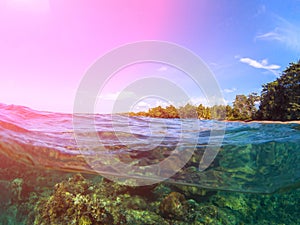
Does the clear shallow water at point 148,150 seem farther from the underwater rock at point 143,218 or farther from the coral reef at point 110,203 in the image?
the underwater rock at point 143,218

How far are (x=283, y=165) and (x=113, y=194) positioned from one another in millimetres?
7124

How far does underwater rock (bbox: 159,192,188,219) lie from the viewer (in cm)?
698

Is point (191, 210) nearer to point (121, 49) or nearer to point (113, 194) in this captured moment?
point (113, 194)

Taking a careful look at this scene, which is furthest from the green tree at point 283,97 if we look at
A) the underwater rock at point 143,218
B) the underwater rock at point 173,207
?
the underwater rock at point 143,218

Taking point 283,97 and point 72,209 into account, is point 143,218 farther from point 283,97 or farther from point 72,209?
point 283,97

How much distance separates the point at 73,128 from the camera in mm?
9297

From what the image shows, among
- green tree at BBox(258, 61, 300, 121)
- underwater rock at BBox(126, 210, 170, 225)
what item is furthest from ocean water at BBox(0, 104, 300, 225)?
green tree at BBox(258, 61, 300, 121)

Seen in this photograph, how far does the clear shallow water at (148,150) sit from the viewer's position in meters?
8.04

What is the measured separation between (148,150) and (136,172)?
922 mm

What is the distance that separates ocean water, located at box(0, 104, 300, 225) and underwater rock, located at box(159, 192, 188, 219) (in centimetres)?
3

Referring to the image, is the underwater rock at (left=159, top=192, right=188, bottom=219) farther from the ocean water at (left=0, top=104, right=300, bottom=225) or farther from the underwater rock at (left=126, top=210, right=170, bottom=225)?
the underwater rock at (left=126, top=210, right=170, bottom=225)

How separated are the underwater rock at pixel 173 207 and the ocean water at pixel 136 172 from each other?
0.10ft

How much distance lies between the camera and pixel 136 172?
8164 millimetres

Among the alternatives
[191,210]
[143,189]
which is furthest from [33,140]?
[191,210]
